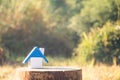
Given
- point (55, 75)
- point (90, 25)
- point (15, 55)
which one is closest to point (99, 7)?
point (90, 25)

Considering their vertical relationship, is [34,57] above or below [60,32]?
below

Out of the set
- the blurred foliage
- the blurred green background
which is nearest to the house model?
the blurred green background

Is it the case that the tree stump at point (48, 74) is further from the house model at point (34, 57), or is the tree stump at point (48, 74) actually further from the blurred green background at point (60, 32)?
the blurred green background at point (60, 32)

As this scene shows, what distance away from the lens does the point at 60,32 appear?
1919 centimetres

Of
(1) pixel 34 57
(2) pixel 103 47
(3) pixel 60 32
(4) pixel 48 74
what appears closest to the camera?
(4) pixel 48 74

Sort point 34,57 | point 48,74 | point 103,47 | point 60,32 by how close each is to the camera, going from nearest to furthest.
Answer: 1. point 48,74
2. point 34,57
3. point 103,47
4. point 60,32

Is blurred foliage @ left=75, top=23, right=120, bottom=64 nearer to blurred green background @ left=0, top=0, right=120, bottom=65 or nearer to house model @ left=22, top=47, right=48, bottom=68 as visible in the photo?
blurred green background @ left=0, top=0, right=120, bottom=65

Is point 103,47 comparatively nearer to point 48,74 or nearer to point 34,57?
point 34,57

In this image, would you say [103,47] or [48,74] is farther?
[103,47]

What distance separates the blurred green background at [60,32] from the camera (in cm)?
1494

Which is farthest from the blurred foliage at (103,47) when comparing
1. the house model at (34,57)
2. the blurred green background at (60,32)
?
the house model at (34,57)

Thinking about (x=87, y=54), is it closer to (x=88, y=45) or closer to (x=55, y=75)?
(x=88, y=45)

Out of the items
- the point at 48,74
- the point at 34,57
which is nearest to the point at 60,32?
the point at 34,57

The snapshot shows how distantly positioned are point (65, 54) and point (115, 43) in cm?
404
